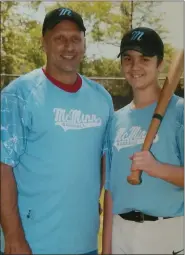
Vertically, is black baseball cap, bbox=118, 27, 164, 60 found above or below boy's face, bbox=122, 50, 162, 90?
above

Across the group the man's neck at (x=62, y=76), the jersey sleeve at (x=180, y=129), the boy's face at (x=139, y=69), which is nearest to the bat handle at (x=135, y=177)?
the jersey sleeve at (x=180, y=129)

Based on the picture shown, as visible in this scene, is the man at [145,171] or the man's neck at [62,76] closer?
the man at [145,171]

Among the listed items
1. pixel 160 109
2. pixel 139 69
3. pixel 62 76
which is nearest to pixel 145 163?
Answer: pixel 160 109

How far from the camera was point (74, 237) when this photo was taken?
110cm

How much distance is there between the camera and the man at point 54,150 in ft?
3.31

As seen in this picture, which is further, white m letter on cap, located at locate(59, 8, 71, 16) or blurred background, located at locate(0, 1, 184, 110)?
blurred background, located at locate(0, 1, 184, 110)

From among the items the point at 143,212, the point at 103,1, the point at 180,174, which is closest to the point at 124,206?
the point at 143,212

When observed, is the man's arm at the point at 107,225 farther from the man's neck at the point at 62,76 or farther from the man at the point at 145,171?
the man's neck at the point at 62,76

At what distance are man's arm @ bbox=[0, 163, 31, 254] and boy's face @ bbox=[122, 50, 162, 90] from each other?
0.43 meters

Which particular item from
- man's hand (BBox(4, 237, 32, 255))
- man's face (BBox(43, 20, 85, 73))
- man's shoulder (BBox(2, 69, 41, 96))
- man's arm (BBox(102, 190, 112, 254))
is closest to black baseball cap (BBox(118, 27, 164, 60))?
man's face (BBox(43, 20, 85, 73))

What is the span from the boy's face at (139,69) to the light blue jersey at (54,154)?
15cm

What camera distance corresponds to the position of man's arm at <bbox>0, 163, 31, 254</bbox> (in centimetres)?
102

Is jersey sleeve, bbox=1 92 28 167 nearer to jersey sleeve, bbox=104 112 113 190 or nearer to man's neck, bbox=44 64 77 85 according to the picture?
man's neck, bbox=44 64 77 85

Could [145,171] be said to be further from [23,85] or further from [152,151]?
[23,85]
